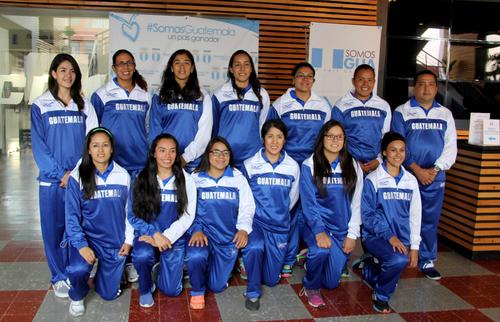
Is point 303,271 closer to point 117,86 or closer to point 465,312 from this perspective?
point 465,312

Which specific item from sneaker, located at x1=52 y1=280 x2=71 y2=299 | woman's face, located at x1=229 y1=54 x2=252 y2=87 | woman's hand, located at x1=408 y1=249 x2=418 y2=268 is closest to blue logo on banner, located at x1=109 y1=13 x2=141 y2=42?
woman's face, located at x1=229 y1=54 x2=252 y2=87

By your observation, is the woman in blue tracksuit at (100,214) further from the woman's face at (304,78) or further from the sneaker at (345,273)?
the sneaker at (345,273)

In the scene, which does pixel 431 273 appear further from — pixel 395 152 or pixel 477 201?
pixel 395 152

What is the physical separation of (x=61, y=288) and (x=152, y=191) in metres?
0.95

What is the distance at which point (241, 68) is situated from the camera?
3799 millimetres

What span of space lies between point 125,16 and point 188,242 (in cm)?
317

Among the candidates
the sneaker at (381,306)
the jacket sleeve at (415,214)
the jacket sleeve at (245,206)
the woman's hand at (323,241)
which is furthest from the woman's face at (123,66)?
the sneaker at (381,306)

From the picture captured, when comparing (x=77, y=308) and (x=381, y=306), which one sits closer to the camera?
(x=77, y=308)

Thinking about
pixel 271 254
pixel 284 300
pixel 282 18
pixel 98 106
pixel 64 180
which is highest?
pixel 282 18

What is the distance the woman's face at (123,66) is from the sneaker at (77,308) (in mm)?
1713

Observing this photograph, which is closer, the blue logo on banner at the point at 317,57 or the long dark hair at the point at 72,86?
the long dark hair at the point at 72,86

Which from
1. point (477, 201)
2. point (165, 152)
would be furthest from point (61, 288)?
point (477, 201)

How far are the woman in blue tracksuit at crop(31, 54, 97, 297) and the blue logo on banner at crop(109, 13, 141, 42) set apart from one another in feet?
7.13

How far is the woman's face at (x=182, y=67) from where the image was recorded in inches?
144
